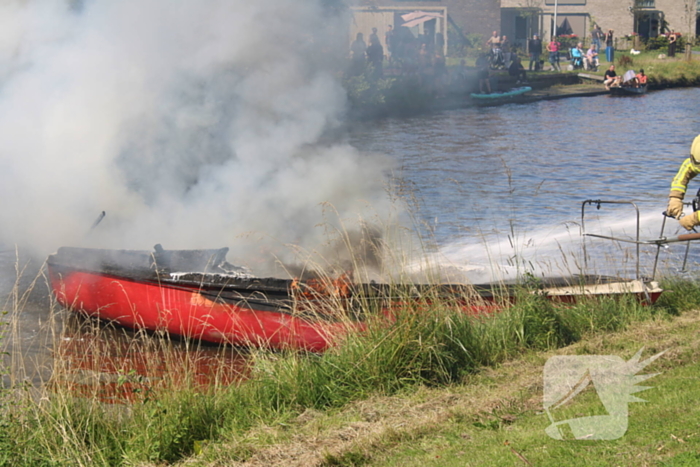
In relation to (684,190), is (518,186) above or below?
below

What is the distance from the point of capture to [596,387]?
5238 mm

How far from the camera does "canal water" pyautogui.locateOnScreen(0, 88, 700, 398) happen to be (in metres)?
9.51

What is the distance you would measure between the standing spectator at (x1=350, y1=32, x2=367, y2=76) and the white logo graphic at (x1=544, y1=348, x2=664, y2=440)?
53.0 ft

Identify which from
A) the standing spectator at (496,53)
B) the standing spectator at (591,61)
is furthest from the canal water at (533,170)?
the standing spectator at (591,61)

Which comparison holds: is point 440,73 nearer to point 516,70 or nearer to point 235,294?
point 516,70

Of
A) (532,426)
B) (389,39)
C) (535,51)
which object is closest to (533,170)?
(389,39)

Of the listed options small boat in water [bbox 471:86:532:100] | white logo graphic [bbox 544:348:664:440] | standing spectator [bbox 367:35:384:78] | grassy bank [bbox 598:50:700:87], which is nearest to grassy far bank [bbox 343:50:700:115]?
grassy bank [bbox 598:50:700:87]

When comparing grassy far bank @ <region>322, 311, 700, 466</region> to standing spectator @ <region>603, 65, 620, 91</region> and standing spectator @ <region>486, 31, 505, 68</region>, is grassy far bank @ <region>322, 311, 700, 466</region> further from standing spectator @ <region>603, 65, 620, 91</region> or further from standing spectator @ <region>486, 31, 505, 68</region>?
standing spectator @ <region>603, 65, 620, 91</region>

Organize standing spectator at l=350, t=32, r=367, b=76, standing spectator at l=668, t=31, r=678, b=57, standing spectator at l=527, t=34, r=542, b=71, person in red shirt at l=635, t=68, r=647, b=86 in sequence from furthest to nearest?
standing spectator at l=668, t=31, r=678, b=57
person in red shirt at l=635, t=68, r=647, b=86
standing spectator at l=527, t=34, r=542, b=71
standing spectator at l=350, t=32, r=367, b=76

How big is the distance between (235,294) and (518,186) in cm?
1235

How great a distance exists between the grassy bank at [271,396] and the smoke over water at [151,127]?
584 centimetres

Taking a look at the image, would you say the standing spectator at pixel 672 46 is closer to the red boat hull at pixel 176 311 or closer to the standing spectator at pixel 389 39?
the standing spectator at pixel 389 39

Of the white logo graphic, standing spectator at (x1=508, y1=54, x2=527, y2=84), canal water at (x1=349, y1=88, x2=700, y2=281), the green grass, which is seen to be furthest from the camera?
standing spectator at (x1=508, y1=54, x2=527, y2=84)

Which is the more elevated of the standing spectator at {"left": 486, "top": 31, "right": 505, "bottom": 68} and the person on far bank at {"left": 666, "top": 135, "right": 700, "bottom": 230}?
the standing spectator at {"left": 486, "top": 31, "right": 505, "bottom": 68}
